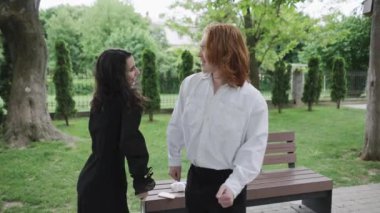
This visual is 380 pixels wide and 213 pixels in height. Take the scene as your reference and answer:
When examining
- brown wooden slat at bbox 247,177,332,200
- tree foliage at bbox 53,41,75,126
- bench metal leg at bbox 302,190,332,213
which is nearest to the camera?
brown wooden slat at bbox 247,177,332,200

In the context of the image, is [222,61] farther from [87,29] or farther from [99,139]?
[87,29]

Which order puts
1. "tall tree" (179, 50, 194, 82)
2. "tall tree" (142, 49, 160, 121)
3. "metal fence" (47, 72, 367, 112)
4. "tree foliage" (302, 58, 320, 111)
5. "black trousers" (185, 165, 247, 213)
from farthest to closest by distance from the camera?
"metal fence" (47, 72, 367, 112) < "tree foliage" (302, 58, 320, 111) < "tall tree" (179, 50, 194, 82) < "tall tree" (142, 49, 160, 121) < "black trousers" (185, 165, 247, 213)

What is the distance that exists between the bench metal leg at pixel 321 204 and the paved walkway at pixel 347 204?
3.1 inches

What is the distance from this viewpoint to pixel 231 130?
2.09 m

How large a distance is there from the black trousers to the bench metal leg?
2057mm

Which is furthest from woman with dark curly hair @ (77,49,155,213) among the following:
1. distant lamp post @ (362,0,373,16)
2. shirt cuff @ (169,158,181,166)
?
distant lamp post @ (362,0,373,16)

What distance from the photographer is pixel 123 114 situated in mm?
2322

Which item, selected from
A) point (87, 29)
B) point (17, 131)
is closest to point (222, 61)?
point (17, 131)

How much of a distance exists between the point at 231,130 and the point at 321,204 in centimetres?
244

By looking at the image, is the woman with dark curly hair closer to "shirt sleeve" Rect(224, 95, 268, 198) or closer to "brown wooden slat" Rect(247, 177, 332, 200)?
"shirt sleeve" Rect(224, 95, 268, 198)

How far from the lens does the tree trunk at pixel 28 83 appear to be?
7.85 meters

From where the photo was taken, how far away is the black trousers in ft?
7.12

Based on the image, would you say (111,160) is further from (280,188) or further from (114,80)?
(280,188)

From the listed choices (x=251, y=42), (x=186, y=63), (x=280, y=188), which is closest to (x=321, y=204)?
(x=280, y=188)
